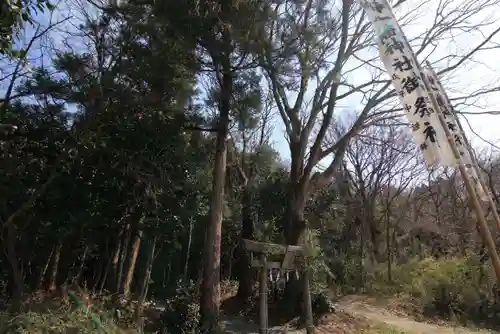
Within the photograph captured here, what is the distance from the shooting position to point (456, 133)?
456 centimetres

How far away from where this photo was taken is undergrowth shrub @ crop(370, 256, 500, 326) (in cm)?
1162

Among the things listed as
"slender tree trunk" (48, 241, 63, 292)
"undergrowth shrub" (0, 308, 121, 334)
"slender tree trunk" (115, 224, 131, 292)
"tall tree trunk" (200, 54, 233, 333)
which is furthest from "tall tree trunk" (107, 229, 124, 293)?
"undergrowth shrub" (0, 308, 121, 334)

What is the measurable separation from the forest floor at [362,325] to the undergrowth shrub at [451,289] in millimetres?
1114

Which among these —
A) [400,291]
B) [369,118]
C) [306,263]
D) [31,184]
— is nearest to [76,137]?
[31,184]

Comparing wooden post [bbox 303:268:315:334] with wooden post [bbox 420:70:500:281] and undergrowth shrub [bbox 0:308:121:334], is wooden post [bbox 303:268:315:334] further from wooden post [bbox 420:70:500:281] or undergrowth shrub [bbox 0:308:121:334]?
wooden post [bbox 420:70:500:281]

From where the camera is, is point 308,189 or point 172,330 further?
point 308,189

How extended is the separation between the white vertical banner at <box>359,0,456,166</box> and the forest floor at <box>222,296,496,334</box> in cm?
593

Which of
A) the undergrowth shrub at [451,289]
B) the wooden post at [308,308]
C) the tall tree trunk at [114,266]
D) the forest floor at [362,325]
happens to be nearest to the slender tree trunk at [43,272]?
the tall tree trunk at [114,266]

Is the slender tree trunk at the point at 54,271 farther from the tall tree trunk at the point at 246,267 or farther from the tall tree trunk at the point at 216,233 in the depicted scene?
the tall tree trunk at the point at 246,267

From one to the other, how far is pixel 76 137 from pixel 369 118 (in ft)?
20.9

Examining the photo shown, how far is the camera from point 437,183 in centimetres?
2156

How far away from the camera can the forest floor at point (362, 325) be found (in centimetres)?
933

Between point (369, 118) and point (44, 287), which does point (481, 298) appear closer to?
point (369, 118)

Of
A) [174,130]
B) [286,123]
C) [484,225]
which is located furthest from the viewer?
[286,123]
